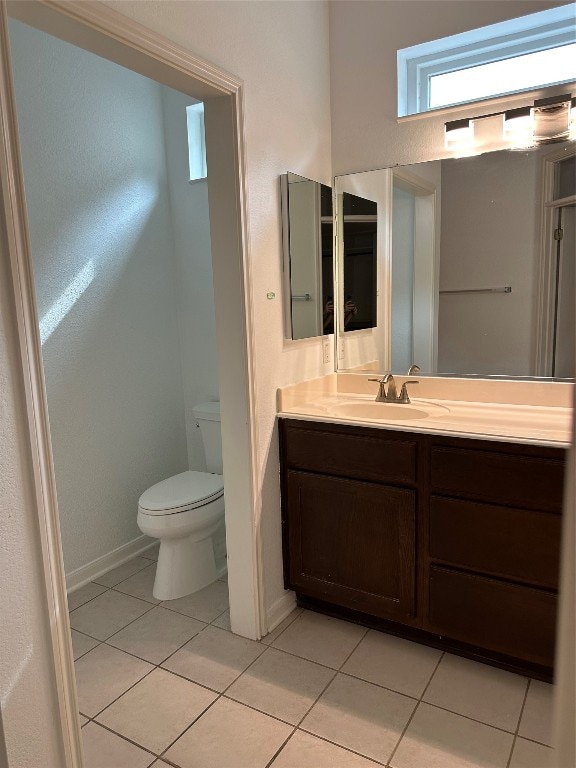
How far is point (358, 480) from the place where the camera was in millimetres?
2002

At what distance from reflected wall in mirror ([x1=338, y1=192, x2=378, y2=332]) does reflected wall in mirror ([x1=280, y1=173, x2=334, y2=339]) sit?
0.23ft

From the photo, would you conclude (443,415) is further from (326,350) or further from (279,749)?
(279,749)

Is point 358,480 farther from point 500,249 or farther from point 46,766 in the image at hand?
point 46,766

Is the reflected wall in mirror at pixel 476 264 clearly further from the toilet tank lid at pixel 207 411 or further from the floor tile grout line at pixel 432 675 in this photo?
the floor tile grout line at pixel 432 675

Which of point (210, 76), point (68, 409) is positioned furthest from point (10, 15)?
point (68, 409)

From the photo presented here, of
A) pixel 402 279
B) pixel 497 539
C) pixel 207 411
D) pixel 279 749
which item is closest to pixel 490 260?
pixel 402 279

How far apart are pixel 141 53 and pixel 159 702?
2.01 metres

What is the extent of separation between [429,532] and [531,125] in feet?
5.09

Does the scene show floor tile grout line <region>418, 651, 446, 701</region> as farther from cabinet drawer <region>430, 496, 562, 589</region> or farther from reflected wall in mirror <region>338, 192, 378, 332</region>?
reflected wall in mirror <region>338, 192, 378, 332</region>

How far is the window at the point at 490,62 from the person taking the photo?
1950mm

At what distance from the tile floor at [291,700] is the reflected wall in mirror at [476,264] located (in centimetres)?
116

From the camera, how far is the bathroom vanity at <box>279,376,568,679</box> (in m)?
1.68

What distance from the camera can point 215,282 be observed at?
1.95 meters

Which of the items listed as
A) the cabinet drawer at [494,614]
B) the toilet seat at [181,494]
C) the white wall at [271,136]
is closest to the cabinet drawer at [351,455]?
the white wall at [271,136]
